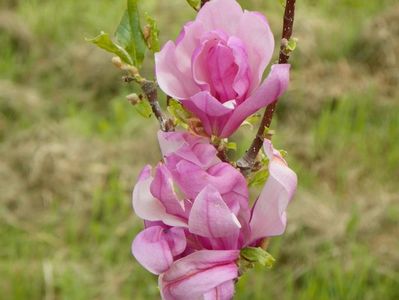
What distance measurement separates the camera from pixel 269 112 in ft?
1.91

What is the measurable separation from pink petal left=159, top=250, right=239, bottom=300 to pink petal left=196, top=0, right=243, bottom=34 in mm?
154

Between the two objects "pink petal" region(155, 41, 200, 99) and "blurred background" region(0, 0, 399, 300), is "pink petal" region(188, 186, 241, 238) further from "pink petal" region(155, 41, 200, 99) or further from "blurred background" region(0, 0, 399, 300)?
"blurred background" region(0, 0, 399, 300)

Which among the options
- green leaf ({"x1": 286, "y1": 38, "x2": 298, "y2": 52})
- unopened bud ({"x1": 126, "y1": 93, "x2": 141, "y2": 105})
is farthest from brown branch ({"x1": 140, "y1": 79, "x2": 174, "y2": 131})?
green leaf ({"x1": 286, "y1": 38, "x2": 298, "y2": 52})

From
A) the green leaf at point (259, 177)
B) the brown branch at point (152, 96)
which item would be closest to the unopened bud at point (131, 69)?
the brown branch at point (152, 96)

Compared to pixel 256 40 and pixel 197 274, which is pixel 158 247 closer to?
pixel 197 274

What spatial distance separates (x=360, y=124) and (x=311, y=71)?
0.36 metres

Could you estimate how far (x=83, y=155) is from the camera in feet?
7.93

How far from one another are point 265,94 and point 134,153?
189 cm

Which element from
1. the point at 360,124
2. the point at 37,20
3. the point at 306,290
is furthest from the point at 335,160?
the point at 37,20

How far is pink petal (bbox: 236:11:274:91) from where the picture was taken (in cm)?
55

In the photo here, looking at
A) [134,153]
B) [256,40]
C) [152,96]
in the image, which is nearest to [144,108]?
[152,96]

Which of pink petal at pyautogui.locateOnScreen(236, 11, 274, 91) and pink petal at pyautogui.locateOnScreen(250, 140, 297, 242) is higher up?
pink petal at pyautogui.locateOnScreen(236, 11, 274, 91)

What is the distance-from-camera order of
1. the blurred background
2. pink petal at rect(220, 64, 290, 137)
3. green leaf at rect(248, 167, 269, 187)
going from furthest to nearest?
1. the blurred background
2. green leaf at rect(248, 167, 269, 187)
3. pink petal at rect(220, 64, 290, 137)

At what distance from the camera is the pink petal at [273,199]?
1.80ft
